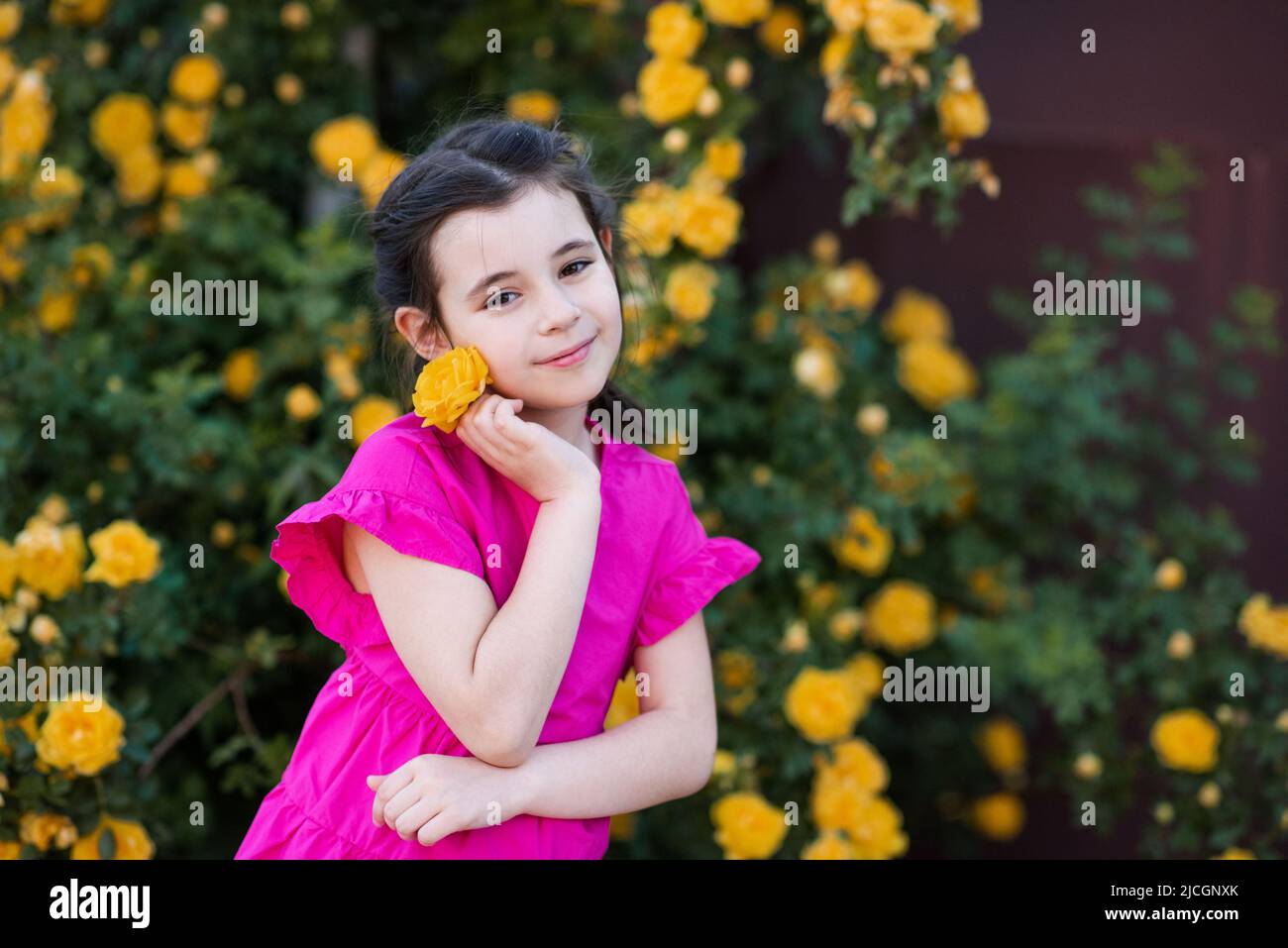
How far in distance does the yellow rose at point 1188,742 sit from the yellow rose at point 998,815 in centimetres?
76

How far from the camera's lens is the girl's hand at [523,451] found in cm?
137

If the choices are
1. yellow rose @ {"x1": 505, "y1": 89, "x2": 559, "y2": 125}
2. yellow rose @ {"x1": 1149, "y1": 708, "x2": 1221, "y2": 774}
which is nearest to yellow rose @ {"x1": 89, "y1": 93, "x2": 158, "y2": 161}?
yellow rose @ {"x1": 505, "y1": 89, "x2": 559, "y2": 125}

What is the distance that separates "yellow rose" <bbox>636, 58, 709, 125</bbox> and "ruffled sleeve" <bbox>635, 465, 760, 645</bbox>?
112 centimetres

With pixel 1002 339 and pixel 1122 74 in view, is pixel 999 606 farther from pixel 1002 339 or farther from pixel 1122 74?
pixel 1122 74

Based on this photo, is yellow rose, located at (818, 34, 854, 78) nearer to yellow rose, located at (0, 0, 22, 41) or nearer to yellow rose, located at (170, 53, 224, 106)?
yellow rose, located at (170, 53, 224, 106)

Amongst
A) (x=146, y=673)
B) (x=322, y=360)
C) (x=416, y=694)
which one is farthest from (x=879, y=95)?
(x=146, y=673)

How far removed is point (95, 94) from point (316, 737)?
1.95m

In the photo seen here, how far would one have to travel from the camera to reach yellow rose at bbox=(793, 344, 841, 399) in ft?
8.66

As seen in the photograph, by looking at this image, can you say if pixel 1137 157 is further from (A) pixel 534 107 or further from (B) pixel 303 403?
(B) pixel 303 403

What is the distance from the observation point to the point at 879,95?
90.1 inches

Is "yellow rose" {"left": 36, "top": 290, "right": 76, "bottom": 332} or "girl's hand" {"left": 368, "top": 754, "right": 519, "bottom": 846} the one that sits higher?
"yellow rose" {"left": 36, "top": 290, "right": 76, "bottom": 332}

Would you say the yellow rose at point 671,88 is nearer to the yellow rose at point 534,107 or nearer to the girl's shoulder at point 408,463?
the yellow rose at point 534,107

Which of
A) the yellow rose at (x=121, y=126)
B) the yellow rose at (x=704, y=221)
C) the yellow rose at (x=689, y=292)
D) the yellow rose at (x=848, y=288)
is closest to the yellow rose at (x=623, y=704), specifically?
the yellow rose at (x=689, y=292)

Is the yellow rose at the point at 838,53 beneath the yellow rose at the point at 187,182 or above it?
above
